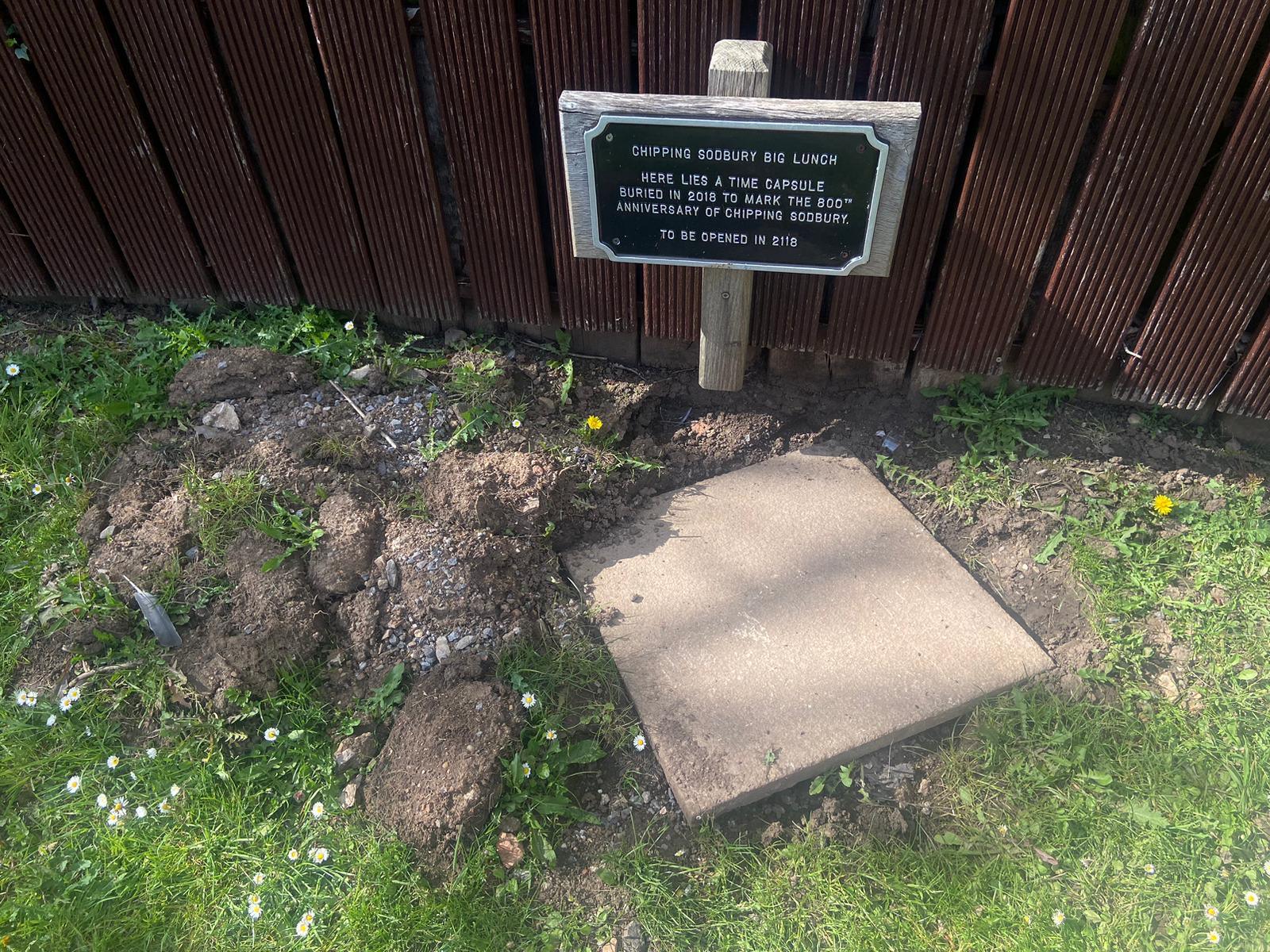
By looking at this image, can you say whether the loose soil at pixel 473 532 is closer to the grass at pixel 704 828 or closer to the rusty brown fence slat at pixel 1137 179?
the grass at pixel 704 828

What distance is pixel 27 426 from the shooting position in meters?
3.11

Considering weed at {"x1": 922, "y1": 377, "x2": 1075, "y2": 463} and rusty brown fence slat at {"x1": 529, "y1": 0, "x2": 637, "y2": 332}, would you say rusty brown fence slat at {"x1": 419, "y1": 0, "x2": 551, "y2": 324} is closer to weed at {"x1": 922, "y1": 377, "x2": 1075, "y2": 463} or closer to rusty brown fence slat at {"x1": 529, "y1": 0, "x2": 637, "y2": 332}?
rusty brown fence slat at {"x1": 529, "y1": 0, "x2": 637, "y2": 332}

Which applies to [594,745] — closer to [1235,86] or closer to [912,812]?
[912,812]

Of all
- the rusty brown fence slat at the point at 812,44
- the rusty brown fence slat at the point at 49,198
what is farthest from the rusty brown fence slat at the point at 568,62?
the rusty brown fence slat at the point at 49,198

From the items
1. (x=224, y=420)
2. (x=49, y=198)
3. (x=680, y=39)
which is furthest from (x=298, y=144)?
(x=680, y=39)

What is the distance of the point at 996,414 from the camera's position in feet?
10.1

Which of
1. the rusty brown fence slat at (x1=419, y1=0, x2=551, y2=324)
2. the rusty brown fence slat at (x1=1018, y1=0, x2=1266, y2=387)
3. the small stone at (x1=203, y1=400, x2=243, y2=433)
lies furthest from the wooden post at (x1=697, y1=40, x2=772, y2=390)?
the small stone at (x1=203, y1=400, x2=243, y2=433)

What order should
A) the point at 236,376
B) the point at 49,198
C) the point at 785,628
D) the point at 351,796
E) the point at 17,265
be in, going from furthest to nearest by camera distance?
the point at 17,265 → the point at 49,198 → the point at 236,376 → the point at 785,628 → the point at 351,796

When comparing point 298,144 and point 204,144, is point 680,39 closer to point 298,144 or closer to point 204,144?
point 298,144

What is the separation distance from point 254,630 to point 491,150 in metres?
1.63

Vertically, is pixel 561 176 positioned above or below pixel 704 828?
above

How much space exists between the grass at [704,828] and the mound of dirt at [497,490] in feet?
1.34

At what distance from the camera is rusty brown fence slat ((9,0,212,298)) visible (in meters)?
2.80

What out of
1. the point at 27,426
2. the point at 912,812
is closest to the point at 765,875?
the point at 912,812
